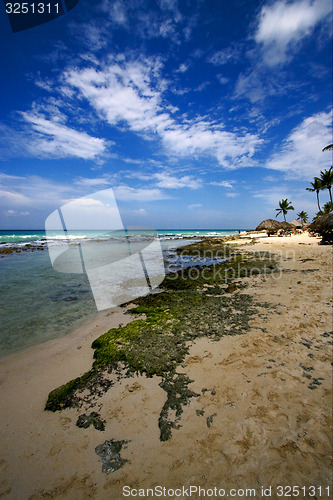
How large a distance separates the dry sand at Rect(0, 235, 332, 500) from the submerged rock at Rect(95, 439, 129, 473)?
0.25 feet

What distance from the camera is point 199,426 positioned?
9.98ft

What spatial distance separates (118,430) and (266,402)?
239cm

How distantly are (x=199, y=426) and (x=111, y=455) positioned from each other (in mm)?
1289

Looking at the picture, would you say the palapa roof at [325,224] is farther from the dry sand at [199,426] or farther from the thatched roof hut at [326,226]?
the dry sand at [199,426]

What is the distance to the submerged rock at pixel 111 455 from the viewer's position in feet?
8.67

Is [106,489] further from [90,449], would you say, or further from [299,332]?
[299,332]

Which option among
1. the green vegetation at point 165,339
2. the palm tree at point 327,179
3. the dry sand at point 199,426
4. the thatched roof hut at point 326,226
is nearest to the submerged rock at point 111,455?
the dry sand at point 199,426

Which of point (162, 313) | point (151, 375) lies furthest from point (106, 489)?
point (162, 313)

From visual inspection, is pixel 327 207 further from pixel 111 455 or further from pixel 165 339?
pixel 111 455

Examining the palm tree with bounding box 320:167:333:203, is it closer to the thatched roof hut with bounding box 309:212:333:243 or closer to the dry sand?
the thatched roof hut with bounding box 309:212:333:243

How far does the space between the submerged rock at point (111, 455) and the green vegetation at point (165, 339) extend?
612mm

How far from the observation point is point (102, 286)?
12.0m

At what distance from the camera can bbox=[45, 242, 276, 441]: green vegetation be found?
3.78 meters

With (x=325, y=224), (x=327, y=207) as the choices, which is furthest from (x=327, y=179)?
(x=325, y=224)
